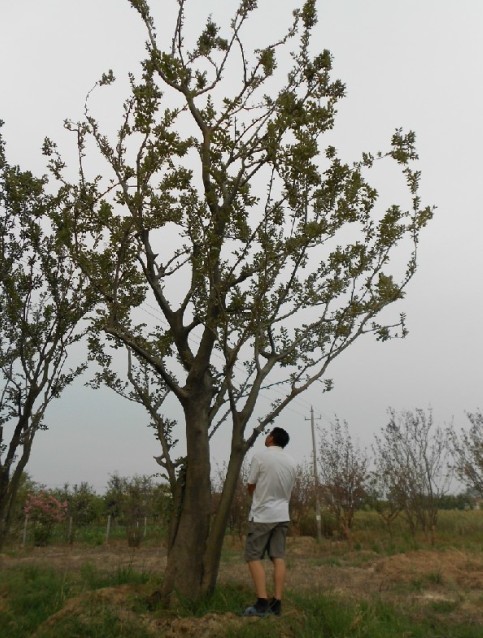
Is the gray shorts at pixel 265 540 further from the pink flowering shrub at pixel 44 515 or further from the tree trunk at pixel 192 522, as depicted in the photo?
the pink flowering shrub at pixel 44 515

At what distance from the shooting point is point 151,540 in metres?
20.1

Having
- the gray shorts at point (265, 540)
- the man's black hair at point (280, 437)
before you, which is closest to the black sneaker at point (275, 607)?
the gray shorts at point (265, 540)

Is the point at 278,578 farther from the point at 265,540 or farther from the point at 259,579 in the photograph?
the point at 265,540

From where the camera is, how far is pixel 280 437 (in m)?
5.73

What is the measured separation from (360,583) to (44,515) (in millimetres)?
13985

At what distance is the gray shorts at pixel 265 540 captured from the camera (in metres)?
5.30

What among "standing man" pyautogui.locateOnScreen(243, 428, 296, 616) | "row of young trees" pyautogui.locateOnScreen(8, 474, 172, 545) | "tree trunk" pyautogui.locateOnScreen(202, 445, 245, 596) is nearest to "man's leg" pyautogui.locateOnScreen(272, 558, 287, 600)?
"standing man" pyautogui.locateOnScreen(243, 428, 296, 616)

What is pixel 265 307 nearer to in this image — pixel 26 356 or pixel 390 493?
pixel 26 356

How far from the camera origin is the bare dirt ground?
496 cm

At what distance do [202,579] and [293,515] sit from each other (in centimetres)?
1619

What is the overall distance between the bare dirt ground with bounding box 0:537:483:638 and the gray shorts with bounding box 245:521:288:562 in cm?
52

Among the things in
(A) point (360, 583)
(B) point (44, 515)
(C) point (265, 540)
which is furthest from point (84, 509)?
(C) point (265, 540)

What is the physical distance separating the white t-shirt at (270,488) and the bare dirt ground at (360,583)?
0.84 meters

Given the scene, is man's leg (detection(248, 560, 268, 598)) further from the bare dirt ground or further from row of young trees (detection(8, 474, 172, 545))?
row of young trees (detection(8, 474, 172, 545))
